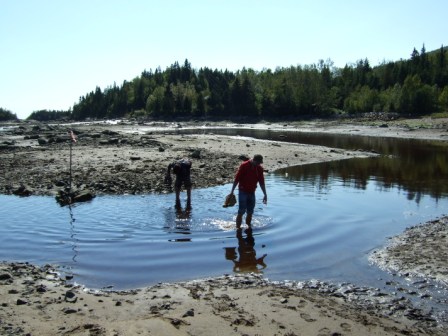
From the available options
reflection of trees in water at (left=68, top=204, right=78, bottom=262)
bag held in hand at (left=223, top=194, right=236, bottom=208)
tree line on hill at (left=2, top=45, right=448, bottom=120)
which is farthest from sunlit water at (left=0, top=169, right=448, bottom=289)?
tree line on hill at (left=2, top=45, right=448, bottom=120)

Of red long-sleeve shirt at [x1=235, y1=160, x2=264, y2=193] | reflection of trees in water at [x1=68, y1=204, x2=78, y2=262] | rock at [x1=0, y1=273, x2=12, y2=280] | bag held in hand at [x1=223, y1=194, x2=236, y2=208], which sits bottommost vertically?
reflection of trees in water at [x1=68, y1=204, x2=78, y2=262]

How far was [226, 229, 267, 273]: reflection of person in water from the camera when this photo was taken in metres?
9.68

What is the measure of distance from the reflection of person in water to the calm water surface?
0.03 metres

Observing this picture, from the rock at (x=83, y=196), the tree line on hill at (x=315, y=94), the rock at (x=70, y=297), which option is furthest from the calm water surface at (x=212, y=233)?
the tree line on hill at (x=315, y=94)

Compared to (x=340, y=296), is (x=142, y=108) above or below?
above

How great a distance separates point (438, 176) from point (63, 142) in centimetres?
2849

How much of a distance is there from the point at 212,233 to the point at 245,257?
2.23 meters

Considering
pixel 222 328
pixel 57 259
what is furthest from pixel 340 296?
pixel 57 259

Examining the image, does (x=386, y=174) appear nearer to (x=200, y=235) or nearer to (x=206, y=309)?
(x=200, y=235)

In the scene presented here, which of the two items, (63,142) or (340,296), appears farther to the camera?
(63,142)

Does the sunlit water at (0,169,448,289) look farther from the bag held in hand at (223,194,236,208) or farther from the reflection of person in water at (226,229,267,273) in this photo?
the bag held in hand at (223,194,236,208)

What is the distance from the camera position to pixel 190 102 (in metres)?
128

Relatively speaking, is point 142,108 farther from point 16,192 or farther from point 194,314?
point 194,314

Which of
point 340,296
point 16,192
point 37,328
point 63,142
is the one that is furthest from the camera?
point 63,142
